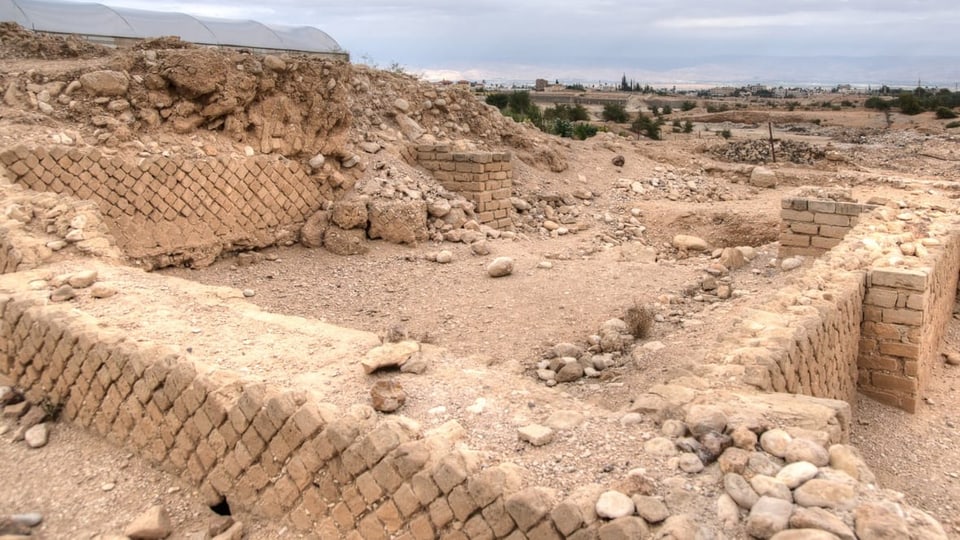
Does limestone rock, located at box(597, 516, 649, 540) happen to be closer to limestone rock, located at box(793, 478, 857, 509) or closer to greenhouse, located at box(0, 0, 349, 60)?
limestone rock, located at box(793, 478, 857, 509)

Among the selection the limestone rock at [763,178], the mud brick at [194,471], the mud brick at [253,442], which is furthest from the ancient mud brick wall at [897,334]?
the limestone rock at [763,178]

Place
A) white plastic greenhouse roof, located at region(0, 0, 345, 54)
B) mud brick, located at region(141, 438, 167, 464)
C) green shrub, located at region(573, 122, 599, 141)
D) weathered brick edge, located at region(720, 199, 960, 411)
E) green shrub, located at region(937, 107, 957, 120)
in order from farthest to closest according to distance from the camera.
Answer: green shrub, located at region(937, 107, 957, 120)
green shrub, located at region(573, 122, 599, 141)
white plastic greenhouse roof, located at region(0, 0, 345, 54)
weathered brick edge, located at region(720, 199, 960, 411)
mud brick, located at region(141, 438, 167, 464)

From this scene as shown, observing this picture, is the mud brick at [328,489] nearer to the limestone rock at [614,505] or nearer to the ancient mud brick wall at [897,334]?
the limestone rock at [614,505]

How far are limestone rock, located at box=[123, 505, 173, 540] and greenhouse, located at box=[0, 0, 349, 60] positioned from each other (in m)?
10.3

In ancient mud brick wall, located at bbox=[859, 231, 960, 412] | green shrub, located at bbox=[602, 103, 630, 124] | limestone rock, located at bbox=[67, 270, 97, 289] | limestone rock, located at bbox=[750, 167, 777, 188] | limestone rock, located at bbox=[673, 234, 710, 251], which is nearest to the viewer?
limestone rock, located at bbox=[67, 270, 97, 289]

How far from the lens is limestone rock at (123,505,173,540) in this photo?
325cm

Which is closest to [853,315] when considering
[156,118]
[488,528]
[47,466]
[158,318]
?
[488,528]

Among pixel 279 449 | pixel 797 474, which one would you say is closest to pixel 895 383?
pixel 797 474

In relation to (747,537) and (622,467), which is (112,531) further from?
(747,537)

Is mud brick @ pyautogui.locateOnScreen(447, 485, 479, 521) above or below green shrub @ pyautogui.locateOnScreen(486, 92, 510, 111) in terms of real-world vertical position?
below

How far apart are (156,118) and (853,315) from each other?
23.4 ft

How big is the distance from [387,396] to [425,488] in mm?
683

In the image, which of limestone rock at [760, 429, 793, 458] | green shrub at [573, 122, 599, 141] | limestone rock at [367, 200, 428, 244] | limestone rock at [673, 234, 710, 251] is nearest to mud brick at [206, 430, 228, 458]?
limestone rock at [760, 429, 793, 458]

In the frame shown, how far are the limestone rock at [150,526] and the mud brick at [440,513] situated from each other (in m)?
1.48
